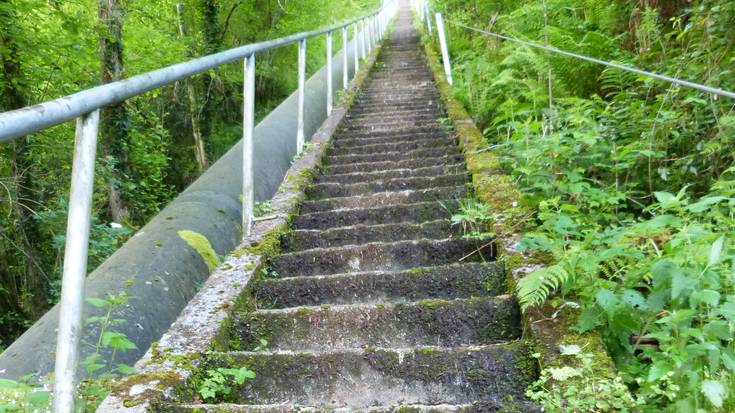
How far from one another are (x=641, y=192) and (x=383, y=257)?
1374 millimetres

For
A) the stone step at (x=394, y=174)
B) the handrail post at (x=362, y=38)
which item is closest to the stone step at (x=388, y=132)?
the stone step at (x=394, y=174)

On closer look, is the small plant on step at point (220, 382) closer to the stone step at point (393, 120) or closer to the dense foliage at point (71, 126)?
the dense foliage at point (71, 126)

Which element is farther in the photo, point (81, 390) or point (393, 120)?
point (393, 120)

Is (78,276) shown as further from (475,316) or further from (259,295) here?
(475,316)

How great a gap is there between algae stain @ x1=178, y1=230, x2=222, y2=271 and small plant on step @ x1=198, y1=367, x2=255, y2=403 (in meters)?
1.02

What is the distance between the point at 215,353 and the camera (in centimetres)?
185

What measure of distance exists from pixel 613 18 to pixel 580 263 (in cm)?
380

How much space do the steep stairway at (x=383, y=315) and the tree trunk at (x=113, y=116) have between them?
388 cm

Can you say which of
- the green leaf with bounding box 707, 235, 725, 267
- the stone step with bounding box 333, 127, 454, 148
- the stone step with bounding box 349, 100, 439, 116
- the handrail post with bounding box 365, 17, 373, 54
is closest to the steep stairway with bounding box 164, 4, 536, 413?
the green leaf with bounding box 707, 235, 725, 267

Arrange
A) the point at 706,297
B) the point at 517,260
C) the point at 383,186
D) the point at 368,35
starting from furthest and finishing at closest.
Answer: the point at 368,35
the point at 383,186
the point at 517,260
the point at 706,297

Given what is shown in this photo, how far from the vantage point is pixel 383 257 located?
2639 millimetres

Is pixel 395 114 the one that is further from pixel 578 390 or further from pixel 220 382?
pixel 578 390

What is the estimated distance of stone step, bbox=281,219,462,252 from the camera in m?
A: 2.90

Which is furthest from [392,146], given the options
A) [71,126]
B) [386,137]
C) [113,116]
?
[71,126]
